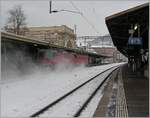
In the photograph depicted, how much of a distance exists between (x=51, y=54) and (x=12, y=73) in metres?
6.71

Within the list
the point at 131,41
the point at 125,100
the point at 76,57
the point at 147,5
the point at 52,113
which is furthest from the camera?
the point at 76,57

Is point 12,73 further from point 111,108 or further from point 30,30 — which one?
point 30,30

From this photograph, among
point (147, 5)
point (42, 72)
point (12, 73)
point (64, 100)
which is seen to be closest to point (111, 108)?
point (64, 100)

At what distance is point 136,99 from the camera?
42.3 ft

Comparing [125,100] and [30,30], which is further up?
[30,30]

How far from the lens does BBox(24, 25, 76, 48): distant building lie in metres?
75.3

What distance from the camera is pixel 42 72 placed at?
31797 millimetres

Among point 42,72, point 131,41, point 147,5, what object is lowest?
point 42,72

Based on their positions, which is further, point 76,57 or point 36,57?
point 76,57

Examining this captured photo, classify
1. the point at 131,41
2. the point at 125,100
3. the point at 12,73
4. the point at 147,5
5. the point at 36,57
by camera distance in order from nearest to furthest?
the point at 125,100 < the point at 147,5 < the point at 131,41 < the point at 12,73 < the point at 36,57

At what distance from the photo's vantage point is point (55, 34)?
7450 cm

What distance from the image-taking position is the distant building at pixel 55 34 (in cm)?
7531

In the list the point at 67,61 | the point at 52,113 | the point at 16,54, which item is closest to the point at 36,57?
the point at 16,54

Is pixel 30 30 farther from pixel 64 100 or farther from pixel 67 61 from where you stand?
pixel 64 100
